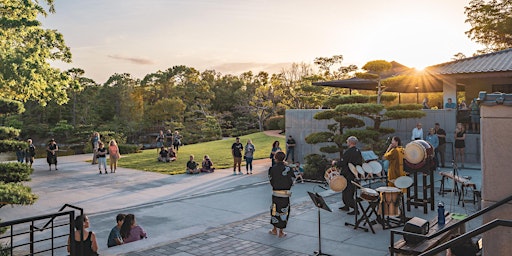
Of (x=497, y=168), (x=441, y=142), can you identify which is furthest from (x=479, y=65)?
(x=497, y=168)

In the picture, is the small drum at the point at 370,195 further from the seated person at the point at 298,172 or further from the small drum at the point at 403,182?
the seated person at the point at 298,172

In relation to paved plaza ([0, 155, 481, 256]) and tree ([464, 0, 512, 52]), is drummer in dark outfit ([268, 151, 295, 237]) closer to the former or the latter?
paved plaza ([0, 155, 481, 256])

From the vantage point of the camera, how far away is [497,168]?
211 inches

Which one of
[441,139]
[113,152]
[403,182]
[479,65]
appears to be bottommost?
[403,182]

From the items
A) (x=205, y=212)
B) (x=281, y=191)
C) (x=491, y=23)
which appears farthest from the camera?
(x=491, y=23)

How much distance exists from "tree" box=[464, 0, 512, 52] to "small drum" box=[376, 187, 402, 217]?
97.1 ft

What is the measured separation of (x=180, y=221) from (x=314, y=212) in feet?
10.7

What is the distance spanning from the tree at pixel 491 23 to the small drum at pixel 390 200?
97.1 ft

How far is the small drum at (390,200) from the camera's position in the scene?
27.5 feet

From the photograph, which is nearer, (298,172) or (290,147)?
(298,172)

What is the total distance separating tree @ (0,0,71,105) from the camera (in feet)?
30.7

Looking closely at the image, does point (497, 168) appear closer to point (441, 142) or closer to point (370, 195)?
point (370, 195)

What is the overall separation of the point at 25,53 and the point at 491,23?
34090 millimetres

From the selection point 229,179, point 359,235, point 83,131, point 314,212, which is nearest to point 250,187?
point 229,179
